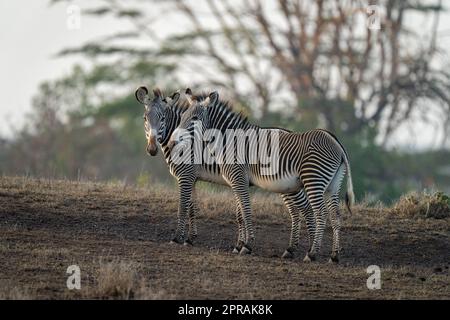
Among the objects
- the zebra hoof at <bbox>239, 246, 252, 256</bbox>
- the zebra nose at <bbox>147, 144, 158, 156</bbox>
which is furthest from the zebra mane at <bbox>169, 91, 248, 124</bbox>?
the zebra hoof at <bbox>239, 246, 252, 256</bbox>

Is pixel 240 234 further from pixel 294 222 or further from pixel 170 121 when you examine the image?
pixel 170 121

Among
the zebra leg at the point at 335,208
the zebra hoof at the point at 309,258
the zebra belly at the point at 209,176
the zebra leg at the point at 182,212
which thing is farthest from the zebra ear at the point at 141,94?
the zebra hoof at the point at 309,258

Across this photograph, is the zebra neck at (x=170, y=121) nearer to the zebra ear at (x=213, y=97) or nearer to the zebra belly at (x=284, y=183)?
the zebra ear at (x=213, y=97)

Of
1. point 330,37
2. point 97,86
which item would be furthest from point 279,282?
point 97,86

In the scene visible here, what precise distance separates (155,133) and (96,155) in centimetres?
3074

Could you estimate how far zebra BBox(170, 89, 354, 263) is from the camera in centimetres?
1239

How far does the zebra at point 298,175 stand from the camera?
12391 mm

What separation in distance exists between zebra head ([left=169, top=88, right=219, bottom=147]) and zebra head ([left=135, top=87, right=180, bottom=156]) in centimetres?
32

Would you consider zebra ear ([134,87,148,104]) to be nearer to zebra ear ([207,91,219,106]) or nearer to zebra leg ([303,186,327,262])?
zebra ear ([207,91,219,106])

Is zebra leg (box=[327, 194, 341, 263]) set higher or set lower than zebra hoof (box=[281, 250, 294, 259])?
higher

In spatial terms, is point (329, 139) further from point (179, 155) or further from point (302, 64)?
point (302, 64)

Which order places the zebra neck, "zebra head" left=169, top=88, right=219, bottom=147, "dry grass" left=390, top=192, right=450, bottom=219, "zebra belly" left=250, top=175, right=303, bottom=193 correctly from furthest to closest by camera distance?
1. "dry grass" left=390, top=192, right=450, bottom=219
2. the zebra neck
3. "zebra head" left=169, top=88, right=219, bottom=147
4. "zebra belly" left=250, top=175, right=303, bottom=193

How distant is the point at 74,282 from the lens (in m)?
10.2

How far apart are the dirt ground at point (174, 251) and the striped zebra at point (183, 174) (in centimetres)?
A: 30
